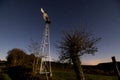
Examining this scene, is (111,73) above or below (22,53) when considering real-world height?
below

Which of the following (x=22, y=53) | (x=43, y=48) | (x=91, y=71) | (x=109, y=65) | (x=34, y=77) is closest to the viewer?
(x=34, y=77)

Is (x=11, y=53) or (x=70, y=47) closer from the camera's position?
(x=70, y=47)

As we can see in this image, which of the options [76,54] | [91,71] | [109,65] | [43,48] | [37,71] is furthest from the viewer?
[109,65]

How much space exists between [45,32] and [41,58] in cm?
551

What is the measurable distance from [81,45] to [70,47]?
1563 millimetres

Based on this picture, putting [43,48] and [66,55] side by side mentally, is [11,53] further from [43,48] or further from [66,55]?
[66,55]

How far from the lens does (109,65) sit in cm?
4062

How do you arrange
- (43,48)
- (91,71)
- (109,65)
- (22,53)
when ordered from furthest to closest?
(22,53)
(109,65)
(91,71)
(43,48)

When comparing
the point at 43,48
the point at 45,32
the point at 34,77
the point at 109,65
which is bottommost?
the point at 34,77

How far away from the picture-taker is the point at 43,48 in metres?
34.7

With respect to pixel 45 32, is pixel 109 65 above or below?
below

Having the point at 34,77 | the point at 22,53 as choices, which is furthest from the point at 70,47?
the point at 22,53

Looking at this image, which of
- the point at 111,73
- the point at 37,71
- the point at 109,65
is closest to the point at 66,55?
the point at 37,71

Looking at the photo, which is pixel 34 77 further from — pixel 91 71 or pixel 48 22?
pixel 91 71
